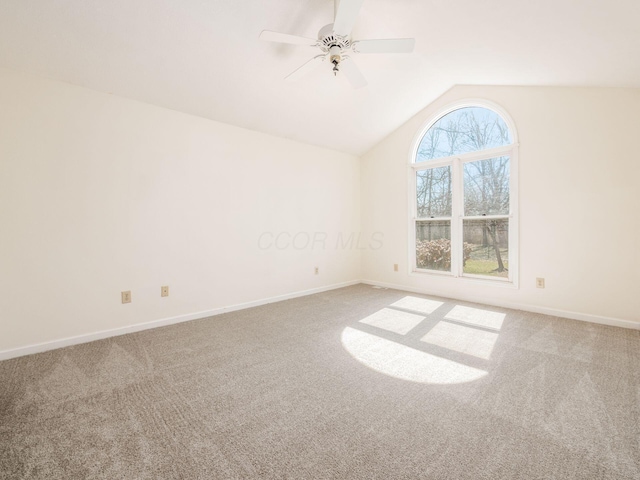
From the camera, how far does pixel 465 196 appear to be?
3797mm

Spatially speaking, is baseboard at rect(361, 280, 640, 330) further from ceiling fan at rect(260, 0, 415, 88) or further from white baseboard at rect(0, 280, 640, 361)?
ceiling fan at rect(260, 0, 415, 88)

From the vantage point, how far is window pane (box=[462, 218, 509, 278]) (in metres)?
3.45

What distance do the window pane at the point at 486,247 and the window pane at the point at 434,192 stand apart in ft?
1.28

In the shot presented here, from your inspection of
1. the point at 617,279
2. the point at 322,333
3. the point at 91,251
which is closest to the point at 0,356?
the point at 91,251

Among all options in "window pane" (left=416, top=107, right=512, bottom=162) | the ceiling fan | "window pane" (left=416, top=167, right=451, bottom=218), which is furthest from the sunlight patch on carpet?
"window pane" (left=416, top=107, right=512, bottom=162)

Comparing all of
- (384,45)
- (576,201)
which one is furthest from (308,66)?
(576,201)

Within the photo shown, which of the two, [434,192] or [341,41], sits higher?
[341,41]

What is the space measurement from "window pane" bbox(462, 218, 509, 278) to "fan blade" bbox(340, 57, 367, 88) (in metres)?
2.37

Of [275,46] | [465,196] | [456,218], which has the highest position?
[275,46]

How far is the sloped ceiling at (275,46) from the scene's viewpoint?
192 cm

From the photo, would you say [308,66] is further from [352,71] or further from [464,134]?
[464,134]

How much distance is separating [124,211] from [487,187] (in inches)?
160

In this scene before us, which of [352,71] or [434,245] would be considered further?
[434,245]

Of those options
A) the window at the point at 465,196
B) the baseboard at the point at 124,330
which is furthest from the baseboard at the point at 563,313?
the baseboard at the point at 124,330
